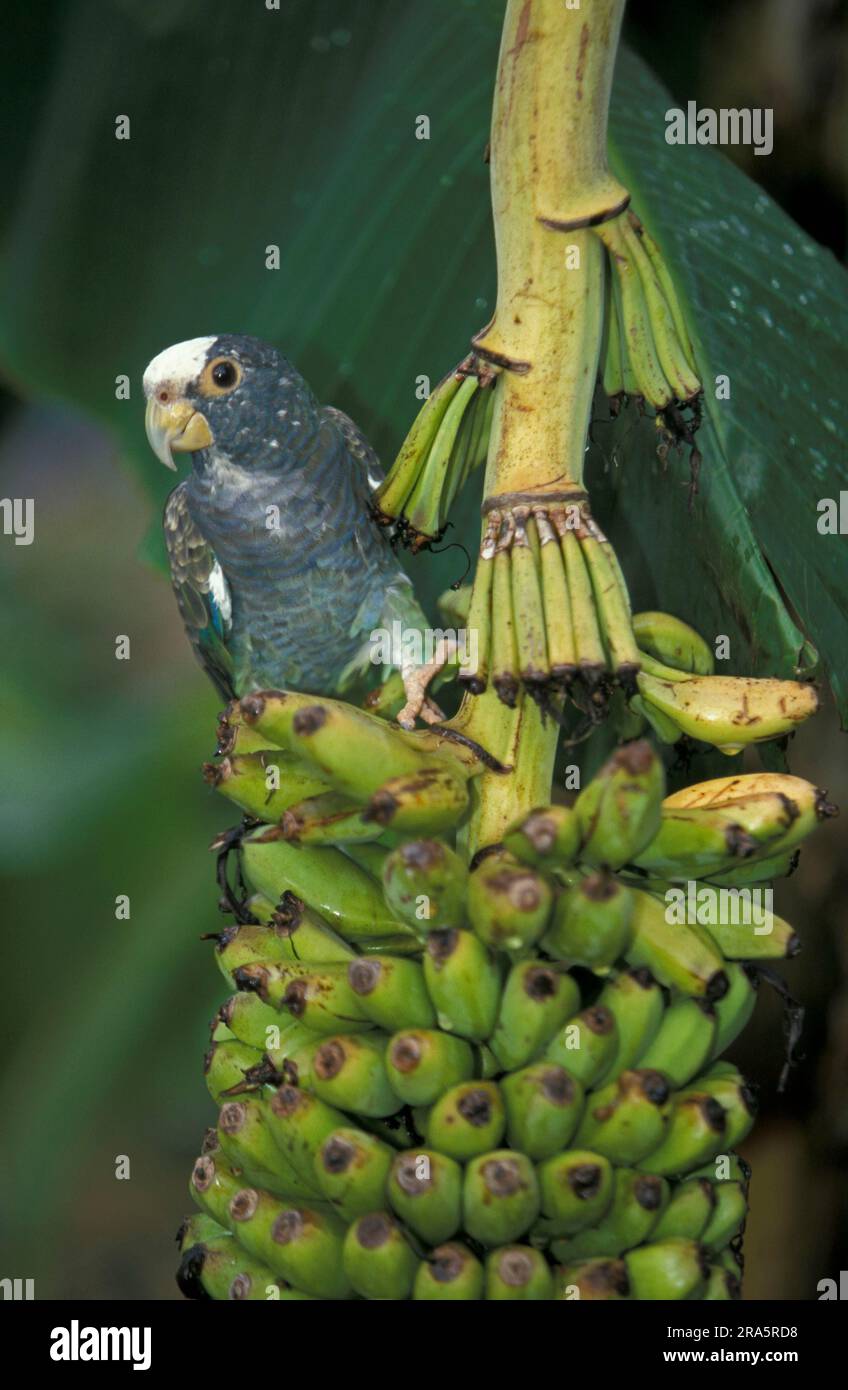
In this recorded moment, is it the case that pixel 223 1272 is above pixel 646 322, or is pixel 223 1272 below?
below

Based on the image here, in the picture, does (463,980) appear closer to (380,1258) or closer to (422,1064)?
(422,1064)

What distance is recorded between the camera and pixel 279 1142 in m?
0.73

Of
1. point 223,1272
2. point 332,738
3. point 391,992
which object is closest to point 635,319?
point 332,738

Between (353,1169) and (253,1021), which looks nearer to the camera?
(353,1169)

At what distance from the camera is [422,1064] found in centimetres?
67

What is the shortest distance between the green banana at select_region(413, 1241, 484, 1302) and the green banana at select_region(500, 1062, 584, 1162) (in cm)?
7

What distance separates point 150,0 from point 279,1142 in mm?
1259

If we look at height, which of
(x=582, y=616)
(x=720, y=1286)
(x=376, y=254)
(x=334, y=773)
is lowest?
(x=720, y=1286)

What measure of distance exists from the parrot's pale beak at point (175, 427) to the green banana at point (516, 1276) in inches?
26.9

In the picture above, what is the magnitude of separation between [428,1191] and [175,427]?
0.65 m

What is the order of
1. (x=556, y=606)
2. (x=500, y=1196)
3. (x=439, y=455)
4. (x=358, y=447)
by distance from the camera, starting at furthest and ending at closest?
(x=358, y=447) → (x=439, y=455) → (x=556, y=606) → (x=500, y=1196)

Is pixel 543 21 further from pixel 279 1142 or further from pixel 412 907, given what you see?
pixel 279 1142

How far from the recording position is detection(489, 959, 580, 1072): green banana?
0.69m
